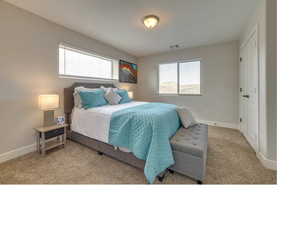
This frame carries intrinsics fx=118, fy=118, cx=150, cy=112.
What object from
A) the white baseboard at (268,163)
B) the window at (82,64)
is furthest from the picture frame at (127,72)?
the white baseboard at (268,163)

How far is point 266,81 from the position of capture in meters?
1.63

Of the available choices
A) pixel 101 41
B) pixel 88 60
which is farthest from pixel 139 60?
pixel 88 60

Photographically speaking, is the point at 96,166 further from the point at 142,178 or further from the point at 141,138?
the point at 141,138

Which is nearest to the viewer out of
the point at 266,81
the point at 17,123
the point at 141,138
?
the point at 141,138

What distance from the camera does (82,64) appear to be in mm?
3018

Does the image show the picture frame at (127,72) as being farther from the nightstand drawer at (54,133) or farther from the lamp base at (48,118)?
the nightstand drawer at (54,133)

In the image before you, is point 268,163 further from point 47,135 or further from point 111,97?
point 47,135

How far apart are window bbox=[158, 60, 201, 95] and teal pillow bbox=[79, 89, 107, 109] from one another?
2.59 metres

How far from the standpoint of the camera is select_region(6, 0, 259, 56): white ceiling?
186 centimetres

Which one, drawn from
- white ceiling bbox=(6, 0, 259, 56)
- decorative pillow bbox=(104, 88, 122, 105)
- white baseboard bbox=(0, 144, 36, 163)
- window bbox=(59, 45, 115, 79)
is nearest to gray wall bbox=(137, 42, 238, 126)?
white ceiling bbox=(6, 0, 259, 56)

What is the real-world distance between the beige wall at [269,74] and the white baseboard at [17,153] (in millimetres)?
3772

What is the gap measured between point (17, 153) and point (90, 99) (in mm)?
1423

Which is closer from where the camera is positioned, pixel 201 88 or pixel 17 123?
pixel 17 123
